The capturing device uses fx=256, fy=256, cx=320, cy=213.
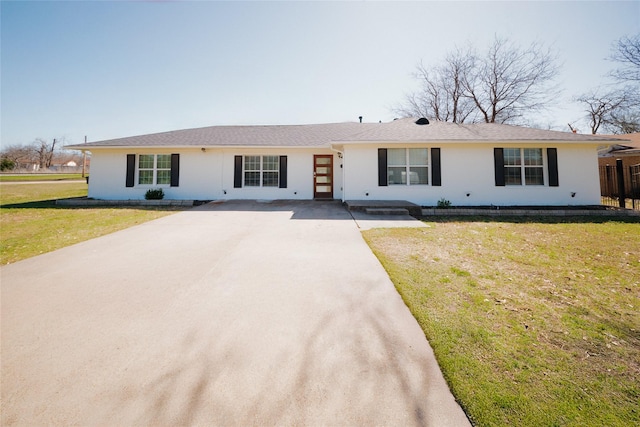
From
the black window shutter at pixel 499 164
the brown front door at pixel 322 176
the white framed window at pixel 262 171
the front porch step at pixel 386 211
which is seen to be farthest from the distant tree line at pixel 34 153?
the black window shutter at pixel 499 164

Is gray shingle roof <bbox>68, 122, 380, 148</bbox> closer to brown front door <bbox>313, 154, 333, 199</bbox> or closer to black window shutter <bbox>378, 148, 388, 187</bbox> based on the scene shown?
brown front door <bbox>313, 154, 333, 199</bbox>

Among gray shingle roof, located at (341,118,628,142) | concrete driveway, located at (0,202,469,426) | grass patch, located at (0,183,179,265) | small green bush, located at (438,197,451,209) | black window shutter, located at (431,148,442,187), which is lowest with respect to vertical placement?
concrete driveway, located at (0,202,469,426)

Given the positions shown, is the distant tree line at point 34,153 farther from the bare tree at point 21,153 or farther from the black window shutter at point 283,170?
the black window shutter at point 283,170

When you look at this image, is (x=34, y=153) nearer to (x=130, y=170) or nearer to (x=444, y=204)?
(x=130, y=170)

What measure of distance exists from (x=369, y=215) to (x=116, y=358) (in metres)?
7.42

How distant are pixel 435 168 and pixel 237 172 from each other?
9.15 meters

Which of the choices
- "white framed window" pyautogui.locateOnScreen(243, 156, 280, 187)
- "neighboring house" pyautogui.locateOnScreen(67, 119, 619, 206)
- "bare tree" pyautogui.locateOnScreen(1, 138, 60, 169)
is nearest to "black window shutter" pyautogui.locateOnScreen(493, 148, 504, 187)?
"neighboring house" pyautogui.locateOnScreen(67, 119, 619, 206)

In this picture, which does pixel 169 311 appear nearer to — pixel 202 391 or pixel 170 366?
pixel 170 366

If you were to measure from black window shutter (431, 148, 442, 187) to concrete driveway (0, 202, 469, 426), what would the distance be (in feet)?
25.9

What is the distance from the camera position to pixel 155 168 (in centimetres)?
1271

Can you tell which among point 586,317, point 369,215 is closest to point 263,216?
point 369,215

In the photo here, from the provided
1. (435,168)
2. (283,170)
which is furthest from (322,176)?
(435,168)

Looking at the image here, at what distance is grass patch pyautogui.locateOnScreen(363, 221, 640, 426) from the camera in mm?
1660

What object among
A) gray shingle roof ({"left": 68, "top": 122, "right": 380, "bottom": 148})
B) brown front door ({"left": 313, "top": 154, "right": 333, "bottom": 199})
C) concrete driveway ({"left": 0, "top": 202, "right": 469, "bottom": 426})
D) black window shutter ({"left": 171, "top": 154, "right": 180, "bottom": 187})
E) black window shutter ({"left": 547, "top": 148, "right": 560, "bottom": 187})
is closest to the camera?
concrete driveway ({"left": 0, "top": 202, "right": 469, "bottom": 426})
